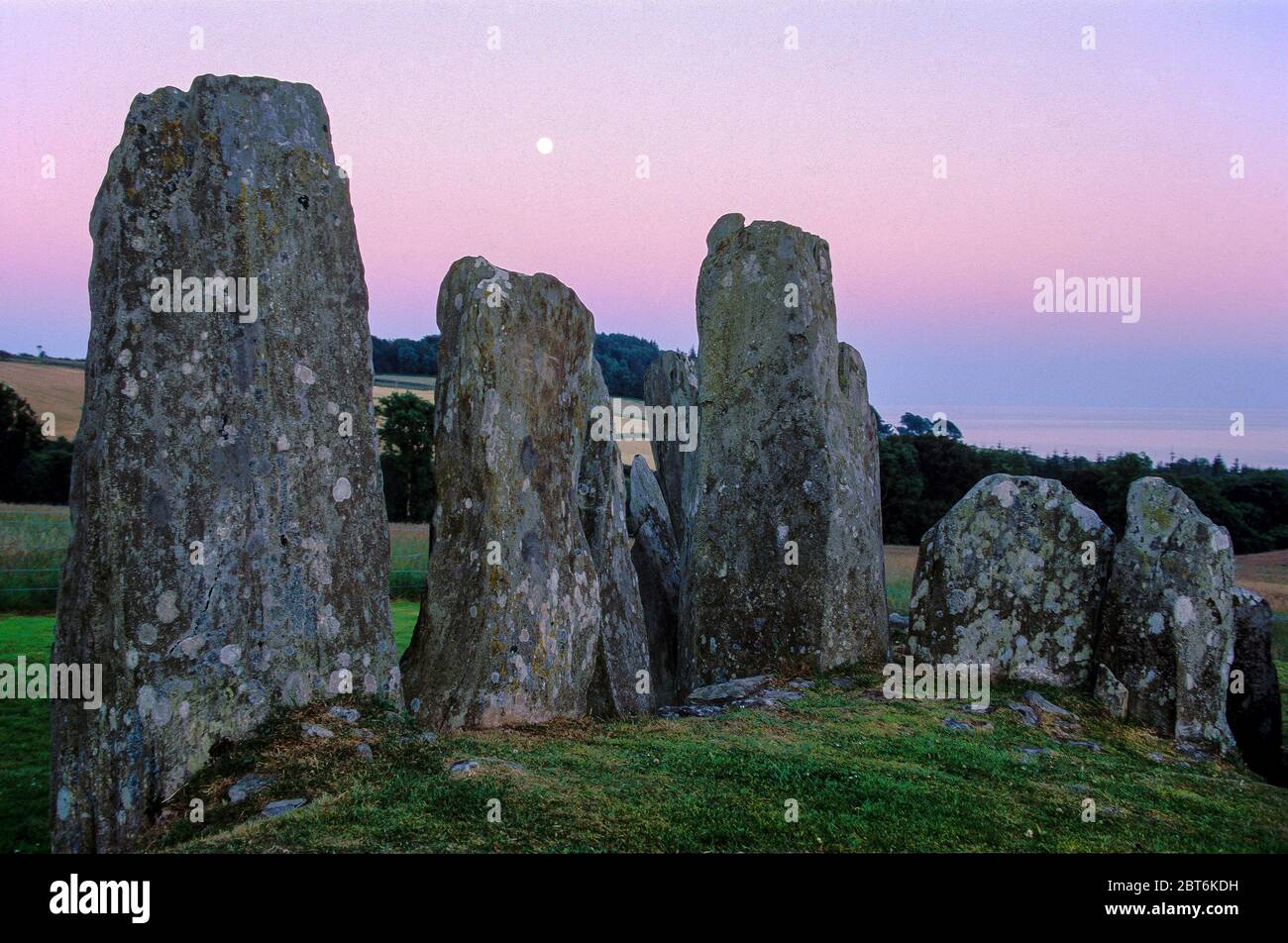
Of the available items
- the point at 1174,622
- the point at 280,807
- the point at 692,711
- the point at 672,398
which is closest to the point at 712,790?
the point at 280,807

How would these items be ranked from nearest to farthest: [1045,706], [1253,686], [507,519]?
1. [507,519]
2. [1045,706]
3. [1253,686]

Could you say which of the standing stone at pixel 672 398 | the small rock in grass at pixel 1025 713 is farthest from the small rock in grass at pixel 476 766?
the standing stone at pixel 672 398

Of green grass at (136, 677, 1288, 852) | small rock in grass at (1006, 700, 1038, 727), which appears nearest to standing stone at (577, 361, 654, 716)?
green grass at (136, 677, 1288, 852)

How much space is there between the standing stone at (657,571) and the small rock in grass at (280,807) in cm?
733

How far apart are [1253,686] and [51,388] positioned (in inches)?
1672

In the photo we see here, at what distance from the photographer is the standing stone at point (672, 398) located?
53.9ft

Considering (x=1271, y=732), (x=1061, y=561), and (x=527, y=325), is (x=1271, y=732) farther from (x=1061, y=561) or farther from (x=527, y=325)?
(x=527, y=325)

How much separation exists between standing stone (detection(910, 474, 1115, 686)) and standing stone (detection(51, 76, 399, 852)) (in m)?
6.28

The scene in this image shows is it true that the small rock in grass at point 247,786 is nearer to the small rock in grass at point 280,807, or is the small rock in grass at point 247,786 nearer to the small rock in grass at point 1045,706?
the small rock in grass at point 280,807

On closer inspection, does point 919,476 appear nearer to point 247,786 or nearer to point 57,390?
point 57,390

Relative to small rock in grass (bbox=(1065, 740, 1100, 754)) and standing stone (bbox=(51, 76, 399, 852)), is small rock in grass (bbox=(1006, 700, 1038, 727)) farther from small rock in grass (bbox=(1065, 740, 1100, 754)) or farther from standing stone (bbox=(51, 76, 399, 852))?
standing stone (bbox=(51, 76, 399, 852))

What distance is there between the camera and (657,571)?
14891mm

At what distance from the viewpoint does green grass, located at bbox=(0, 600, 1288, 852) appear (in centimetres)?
648
